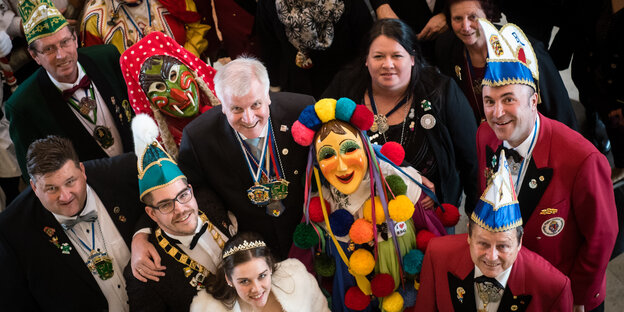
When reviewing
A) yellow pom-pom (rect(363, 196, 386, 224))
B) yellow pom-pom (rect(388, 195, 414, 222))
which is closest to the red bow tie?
yellow pom-pom (rect(363, 196, 386, 224))

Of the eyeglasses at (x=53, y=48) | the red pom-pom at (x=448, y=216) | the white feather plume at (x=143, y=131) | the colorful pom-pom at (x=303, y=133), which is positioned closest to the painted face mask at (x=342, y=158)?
the colorful pom-pom at (x=303, y=133)

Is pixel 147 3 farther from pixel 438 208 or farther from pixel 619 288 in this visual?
pixel 619 288

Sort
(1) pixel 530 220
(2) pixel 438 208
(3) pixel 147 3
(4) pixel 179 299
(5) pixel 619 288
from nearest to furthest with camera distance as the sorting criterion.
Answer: (1) pixel 530 220 < (4) pixel 179 299 < (2) pixel 438 208 < (5) pixel 619 288 < (3) pixel 147 3

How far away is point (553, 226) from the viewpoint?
2648 mm

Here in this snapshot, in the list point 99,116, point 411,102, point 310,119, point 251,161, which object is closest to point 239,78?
point 310,119

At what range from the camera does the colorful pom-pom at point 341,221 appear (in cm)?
281

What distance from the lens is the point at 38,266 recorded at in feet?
9.89

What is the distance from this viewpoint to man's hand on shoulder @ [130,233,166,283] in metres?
2.84

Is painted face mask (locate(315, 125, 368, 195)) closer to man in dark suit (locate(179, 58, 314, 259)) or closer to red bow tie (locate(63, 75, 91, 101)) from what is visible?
man in dark suit (locate(179, 58, 314, 259))

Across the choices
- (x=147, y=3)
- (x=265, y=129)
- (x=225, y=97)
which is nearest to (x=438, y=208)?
(x=265, y=129)

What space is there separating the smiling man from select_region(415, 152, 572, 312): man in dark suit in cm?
22

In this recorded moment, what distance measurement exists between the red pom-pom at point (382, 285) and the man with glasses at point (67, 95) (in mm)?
1934

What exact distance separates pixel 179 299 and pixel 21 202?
989 millimetres

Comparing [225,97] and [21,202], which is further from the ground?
[225,97]
